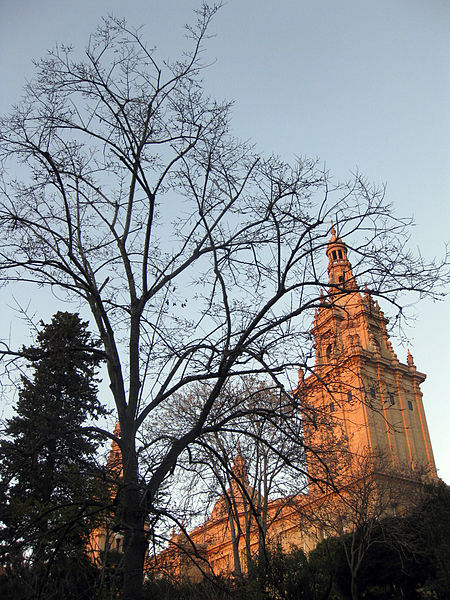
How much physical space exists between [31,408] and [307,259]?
10913mm

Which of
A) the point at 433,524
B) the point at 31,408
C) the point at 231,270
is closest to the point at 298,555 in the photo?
the point at 433,524

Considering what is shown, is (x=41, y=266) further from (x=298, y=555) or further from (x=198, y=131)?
(x=298, y=555)

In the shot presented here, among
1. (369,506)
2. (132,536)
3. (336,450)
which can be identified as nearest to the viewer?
(132,536)

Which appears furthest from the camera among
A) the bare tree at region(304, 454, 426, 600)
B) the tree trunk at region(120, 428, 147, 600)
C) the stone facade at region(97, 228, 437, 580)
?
the bare tree at region(304, 454, 426, 600)

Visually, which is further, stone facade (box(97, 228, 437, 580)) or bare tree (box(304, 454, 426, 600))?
bare tree (box(304, 454, 426, 600))

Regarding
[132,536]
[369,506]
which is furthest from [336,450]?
[369,506]

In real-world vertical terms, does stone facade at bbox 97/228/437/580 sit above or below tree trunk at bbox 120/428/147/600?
above

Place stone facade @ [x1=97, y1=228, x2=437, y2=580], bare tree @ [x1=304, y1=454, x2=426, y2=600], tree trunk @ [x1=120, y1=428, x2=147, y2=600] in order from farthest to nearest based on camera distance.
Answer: bare tree @ [x1=304, y1=454, x2=426, y2=600], stone facade @ [x1=97, y1=228, x2=437, y2=580], tree trunk @ [x1=120, y1=428, x2=147, y2=600]

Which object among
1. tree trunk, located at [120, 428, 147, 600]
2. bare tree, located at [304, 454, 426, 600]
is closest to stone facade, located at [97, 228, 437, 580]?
bare tree, located at [304, 454, 426, 600]

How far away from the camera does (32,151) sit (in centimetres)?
785

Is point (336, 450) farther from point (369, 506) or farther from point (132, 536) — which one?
point (369, 506)

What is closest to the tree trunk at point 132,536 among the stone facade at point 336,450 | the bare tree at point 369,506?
the stone facade at point 336,450

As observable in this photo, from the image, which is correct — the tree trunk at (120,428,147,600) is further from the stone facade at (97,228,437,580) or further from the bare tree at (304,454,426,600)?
the bare tree at (304,454,426,600)

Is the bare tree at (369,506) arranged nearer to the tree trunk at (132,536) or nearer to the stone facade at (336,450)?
the stone facade at (336,450)
